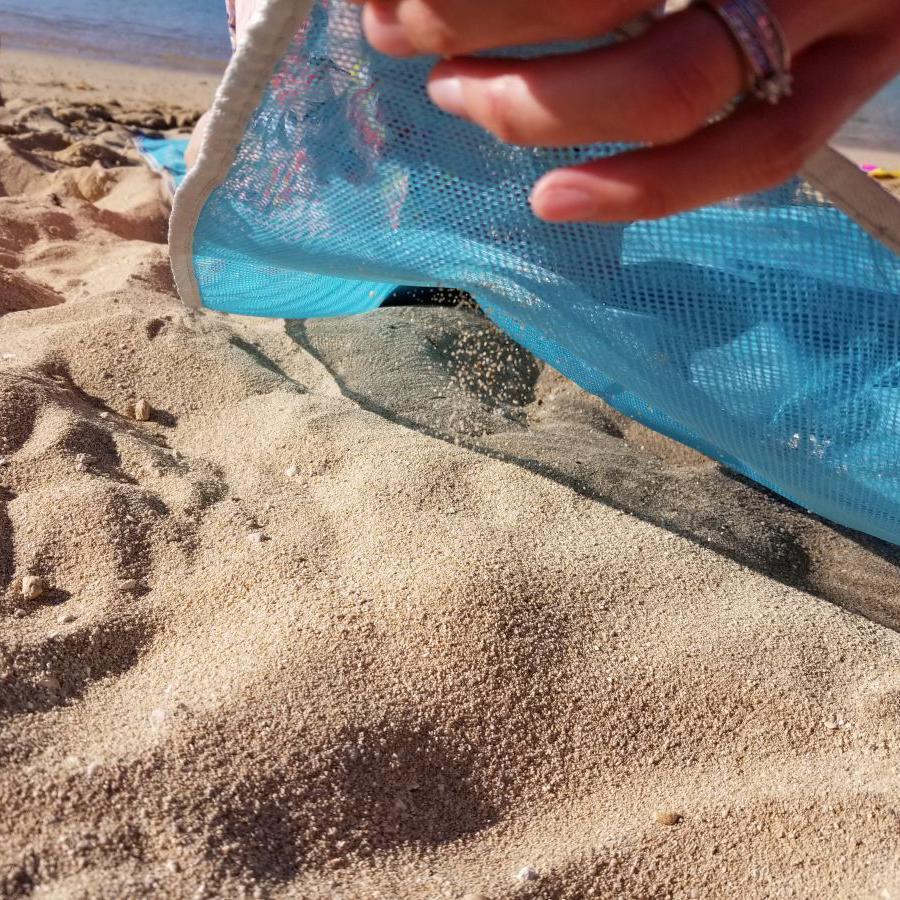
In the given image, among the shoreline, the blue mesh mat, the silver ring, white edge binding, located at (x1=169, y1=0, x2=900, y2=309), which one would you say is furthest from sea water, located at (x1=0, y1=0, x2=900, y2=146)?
the silver ring

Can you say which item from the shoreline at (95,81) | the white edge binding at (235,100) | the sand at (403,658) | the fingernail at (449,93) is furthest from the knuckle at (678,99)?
the shoreline at (95,81)

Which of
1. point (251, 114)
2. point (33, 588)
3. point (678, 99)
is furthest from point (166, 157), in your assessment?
point (678, 99)

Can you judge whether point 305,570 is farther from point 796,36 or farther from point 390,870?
point 796,36

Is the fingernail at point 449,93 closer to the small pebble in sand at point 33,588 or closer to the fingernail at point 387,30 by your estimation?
the fingernail at point 387,30

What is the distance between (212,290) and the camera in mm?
1628

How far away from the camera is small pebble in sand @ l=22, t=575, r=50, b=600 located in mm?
1102

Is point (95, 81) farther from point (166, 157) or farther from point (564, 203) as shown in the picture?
point (564, 203)

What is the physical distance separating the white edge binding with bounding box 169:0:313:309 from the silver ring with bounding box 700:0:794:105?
20.1 inches

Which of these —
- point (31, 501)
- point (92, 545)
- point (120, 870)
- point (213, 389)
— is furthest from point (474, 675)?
point (213, 389)

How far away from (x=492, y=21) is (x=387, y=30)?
74 millimetres

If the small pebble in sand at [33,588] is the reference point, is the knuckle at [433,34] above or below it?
above

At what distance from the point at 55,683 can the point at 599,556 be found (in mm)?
703

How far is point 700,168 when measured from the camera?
61cm

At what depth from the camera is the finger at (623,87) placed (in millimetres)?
558
